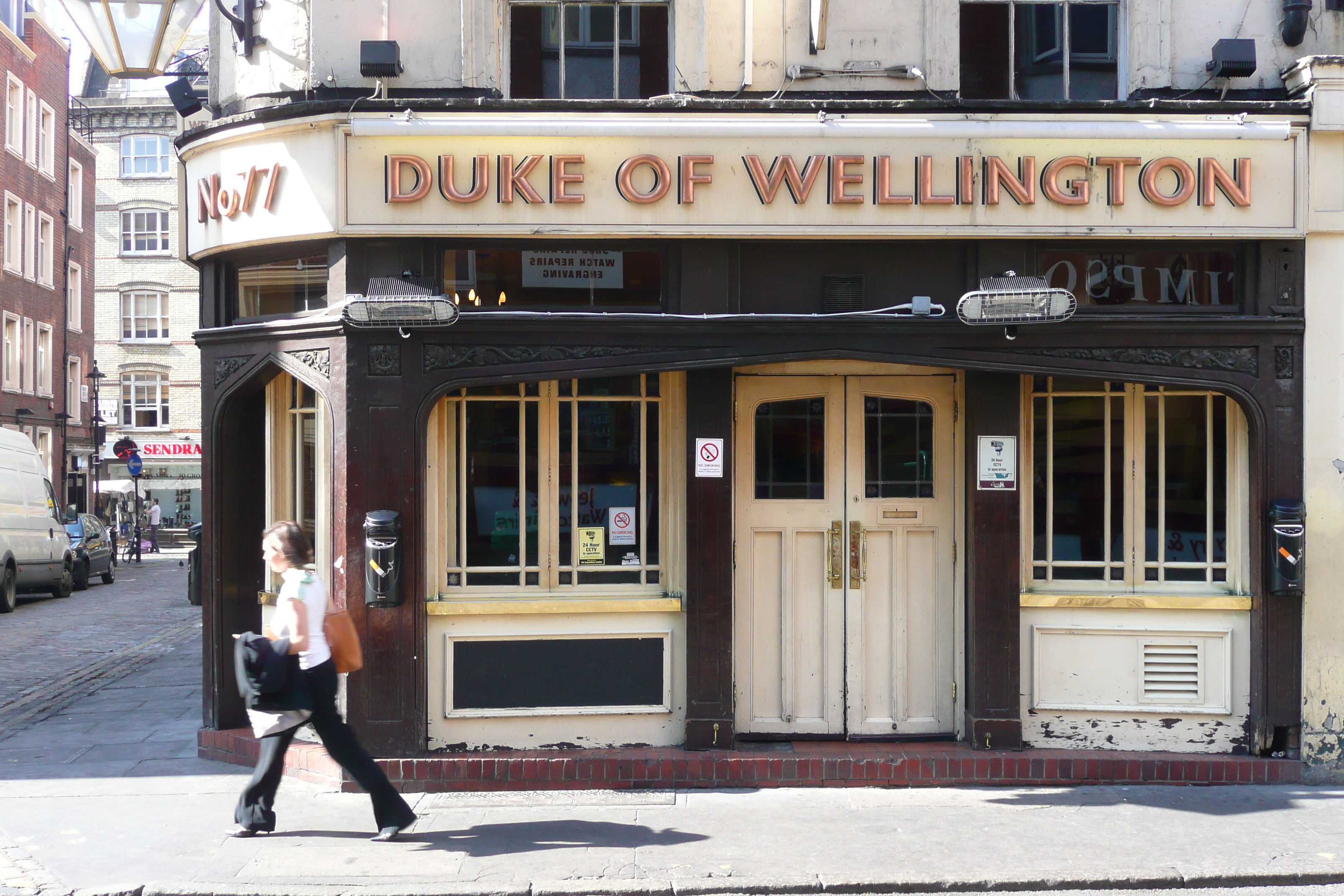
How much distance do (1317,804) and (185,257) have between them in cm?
821

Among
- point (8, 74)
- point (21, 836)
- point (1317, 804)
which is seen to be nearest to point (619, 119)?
point (21, 836)

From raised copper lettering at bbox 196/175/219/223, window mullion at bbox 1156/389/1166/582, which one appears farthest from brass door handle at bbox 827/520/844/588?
raised copper lettering at bbox 196/175/219/223

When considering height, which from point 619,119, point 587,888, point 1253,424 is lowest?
point 587,888

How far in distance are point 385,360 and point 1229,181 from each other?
17.6 feet

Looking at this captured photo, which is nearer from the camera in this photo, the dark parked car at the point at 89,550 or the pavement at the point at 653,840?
the pavement at the point at 653,840

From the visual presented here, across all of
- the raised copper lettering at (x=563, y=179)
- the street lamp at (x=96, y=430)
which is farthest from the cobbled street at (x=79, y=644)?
the street lamp at (x=96, y=430)

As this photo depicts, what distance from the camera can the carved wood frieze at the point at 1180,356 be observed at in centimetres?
761

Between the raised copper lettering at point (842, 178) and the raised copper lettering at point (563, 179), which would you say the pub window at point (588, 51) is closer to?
the raised copper lettering at point (563, 179)

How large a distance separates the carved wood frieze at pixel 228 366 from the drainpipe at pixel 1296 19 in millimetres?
7108

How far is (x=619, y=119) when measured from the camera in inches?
295

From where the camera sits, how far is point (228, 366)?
8.34 metres

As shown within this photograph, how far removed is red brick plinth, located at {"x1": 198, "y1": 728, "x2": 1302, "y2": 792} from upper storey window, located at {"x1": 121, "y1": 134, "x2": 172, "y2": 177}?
48.5 m

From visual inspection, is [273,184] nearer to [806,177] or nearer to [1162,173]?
[806,177]

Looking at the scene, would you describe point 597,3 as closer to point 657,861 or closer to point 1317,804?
point 657,861
